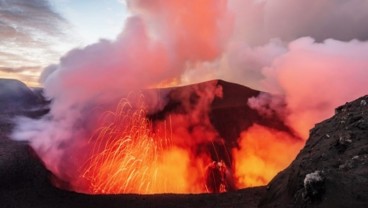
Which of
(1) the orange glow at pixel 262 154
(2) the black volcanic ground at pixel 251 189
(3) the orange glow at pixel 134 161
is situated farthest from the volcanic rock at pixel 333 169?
(1) the orange glow at pixel 262 154

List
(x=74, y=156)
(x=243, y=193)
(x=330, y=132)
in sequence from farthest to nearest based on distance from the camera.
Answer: (x=74, y=156) < (x=243, y=193) < (x=330, y=132)

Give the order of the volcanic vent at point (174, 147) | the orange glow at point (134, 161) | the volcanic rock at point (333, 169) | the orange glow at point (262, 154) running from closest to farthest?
the volcanic rock at point (333, 169) < the orange glow at point (134, 161) < the volcanic vent at point (174, 147) < the orange glow at point (262, 154)

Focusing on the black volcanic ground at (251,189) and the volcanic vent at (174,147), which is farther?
the volcanic vent at (174,147)

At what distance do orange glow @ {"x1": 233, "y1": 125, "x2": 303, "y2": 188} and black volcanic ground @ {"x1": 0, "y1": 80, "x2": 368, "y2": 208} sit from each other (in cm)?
150

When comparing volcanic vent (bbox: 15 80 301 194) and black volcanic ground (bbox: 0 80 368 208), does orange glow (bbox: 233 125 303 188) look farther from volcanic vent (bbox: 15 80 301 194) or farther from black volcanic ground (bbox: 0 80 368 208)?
black volcanic ground (bbox: 0 80 368 208)

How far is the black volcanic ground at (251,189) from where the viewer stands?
38.0 ft

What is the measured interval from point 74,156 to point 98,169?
6.80 ft

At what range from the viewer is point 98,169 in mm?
28594

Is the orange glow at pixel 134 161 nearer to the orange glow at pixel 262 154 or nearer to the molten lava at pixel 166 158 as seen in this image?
the molten lava at pixel 166 158

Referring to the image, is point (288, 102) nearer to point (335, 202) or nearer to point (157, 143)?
point (157, 143)

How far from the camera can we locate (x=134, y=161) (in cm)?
3073

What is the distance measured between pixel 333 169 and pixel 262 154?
2365 cm

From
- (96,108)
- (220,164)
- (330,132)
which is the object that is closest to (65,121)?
(96,108)

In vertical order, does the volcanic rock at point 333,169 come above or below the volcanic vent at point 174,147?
below
